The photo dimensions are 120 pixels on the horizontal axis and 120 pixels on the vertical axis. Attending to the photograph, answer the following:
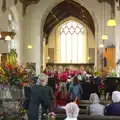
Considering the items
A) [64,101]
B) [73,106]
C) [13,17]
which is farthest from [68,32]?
[73,106]

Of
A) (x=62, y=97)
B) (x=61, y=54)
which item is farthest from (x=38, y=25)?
(x=62, y=97)

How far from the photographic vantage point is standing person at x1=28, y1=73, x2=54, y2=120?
6133 mm

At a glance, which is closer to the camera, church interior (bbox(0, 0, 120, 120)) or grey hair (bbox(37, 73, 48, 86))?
grey hair (bbox(37, 73, 48, 86))

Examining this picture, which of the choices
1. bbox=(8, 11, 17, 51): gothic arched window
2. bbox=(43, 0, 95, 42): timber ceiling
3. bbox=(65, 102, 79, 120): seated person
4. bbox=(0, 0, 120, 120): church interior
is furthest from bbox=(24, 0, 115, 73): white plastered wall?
bbox=(65, 102, 79, 120): seated person

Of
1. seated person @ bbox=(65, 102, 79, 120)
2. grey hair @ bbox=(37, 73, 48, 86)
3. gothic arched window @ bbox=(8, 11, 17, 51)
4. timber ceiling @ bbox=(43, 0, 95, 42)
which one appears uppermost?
timber ceiling @ bbox=(43, 0, 95, 42)

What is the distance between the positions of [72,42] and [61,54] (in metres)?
1.70

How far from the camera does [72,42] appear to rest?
3784 centimetres

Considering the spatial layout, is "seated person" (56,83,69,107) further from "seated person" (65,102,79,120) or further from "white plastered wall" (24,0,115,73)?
"white plastered wall" (24,0,115,73)

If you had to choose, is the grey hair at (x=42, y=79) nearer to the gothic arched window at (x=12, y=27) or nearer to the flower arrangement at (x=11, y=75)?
the flower arrangement at (x=11, y=75)

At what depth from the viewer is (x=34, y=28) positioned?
25.5 m

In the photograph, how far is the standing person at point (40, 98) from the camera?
613cm

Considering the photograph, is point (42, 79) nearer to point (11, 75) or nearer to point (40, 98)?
point (40, 98)

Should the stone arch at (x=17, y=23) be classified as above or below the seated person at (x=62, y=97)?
above

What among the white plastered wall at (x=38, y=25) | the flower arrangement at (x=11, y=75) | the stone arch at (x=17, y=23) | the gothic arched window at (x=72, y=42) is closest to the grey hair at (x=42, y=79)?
the flower arrangement at (x=11, y=75)
